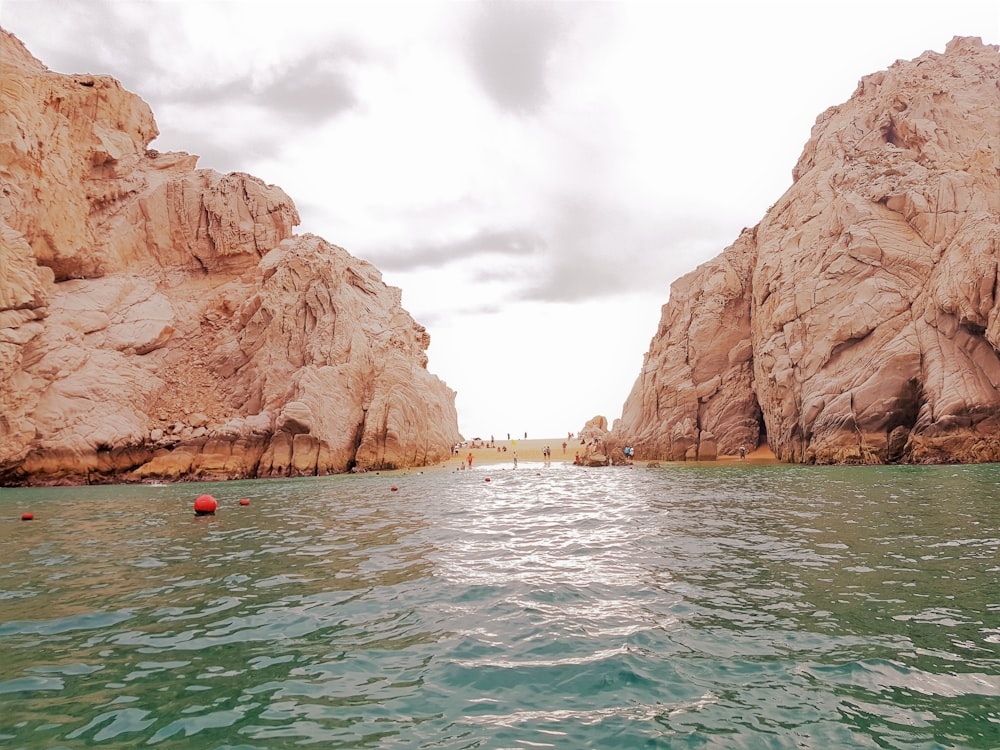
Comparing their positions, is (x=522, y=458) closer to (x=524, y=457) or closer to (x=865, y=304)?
(x=524, y=457)

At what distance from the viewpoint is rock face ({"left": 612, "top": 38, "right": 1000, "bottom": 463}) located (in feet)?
110

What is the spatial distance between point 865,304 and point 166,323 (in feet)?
199

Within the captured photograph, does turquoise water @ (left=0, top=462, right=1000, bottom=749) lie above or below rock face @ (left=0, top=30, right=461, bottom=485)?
below

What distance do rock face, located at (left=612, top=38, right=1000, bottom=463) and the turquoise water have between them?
21.6m

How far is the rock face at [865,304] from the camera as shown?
3344 cm

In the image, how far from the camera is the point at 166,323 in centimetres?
5216

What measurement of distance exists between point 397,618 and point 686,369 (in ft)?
→ 158

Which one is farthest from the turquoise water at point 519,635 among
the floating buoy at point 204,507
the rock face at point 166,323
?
the rock face at point 166,323

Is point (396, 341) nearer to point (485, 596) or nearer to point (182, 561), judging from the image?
point (182, 561)

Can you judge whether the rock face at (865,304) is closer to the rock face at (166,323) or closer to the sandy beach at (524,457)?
the sandy beach at (524,457)

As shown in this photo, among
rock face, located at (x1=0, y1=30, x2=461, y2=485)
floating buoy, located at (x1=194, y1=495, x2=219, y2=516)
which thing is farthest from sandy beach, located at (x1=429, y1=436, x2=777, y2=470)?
floating buoy, located at (x1=194, y1=495, x2=219, y2=516)

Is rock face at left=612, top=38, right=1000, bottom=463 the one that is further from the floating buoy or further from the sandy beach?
the floating buoy

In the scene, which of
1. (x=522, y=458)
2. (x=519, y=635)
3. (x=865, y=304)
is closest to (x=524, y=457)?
(x=522, y=458)

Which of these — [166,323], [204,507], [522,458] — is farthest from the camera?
[522,458]
